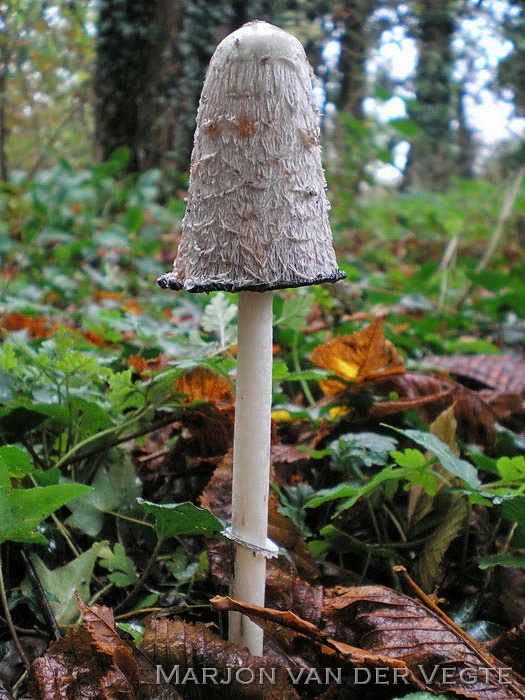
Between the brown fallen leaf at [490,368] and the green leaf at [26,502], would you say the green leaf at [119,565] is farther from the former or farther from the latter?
the brown fallen leaf at [490,368]

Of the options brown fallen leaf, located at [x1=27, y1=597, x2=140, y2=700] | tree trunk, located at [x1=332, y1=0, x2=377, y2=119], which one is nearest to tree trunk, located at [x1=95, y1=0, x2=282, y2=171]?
tree trunk, located at [x1=332, y1=0, x2=377, y2=119]

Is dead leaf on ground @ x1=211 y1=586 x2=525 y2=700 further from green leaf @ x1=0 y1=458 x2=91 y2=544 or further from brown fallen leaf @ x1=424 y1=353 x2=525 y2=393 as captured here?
brown fallen leaf @ x1=424 y1=353 x2=525 y2=393

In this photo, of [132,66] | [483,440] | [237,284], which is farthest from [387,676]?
[132,66]

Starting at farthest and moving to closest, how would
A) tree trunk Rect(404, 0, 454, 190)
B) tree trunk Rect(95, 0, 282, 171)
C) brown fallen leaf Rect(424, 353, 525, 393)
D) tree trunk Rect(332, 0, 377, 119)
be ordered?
tree trunk Rect(404, 0, 454, 190)
tree trunk Rect(332, 0, 377, 119)
tree trunk Rect(95, 0, 282, 171)
brown fallen leaf Rect(424, 353, 525, 393)

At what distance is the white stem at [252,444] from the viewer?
1.34 meters

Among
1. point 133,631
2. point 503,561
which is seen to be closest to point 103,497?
point 133,631

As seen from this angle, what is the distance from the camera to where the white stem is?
1.34m

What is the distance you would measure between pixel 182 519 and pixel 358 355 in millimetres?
960

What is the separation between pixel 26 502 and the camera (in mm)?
1270

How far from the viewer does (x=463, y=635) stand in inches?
56.3

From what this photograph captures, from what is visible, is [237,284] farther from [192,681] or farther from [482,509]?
[482,509]

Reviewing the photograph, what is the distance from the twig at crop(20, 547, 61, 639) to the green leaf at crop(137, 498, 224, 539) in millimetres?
312

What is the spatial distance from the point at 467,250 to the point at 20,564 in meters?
7.25

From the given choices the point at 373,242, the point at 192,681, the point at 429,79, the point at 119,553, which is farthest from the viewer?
the point at 429,79
